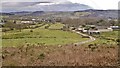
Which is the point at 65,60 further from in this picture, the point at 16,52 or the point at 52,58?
the point at 16,52

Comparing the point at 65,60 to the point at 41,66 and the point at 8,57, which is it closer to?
the point at 41,66

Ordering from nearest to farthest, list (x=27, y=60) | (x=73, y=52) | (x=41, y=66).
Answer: (x=41, y=66), (x=27, y=60), (x=73, y=52)

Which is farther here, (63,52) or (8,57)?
(63,52)

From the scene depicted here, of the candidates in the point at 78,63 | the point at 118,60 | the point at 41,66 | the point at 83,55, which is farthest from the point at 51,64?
the point at 118,60

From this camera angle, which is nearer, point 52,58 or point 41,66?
point 41,66

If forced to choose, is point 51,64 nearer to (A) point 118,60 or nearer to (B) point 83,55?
(B) point 83,55

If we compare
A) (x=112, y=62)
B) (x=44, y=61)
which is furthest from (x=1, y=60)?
(x=112, y=62)

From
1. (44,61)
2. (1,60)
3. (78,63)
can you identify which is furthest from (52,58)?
(1,60)

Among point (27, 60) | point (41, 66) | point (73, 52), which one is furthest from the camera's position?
point (73, 52)
